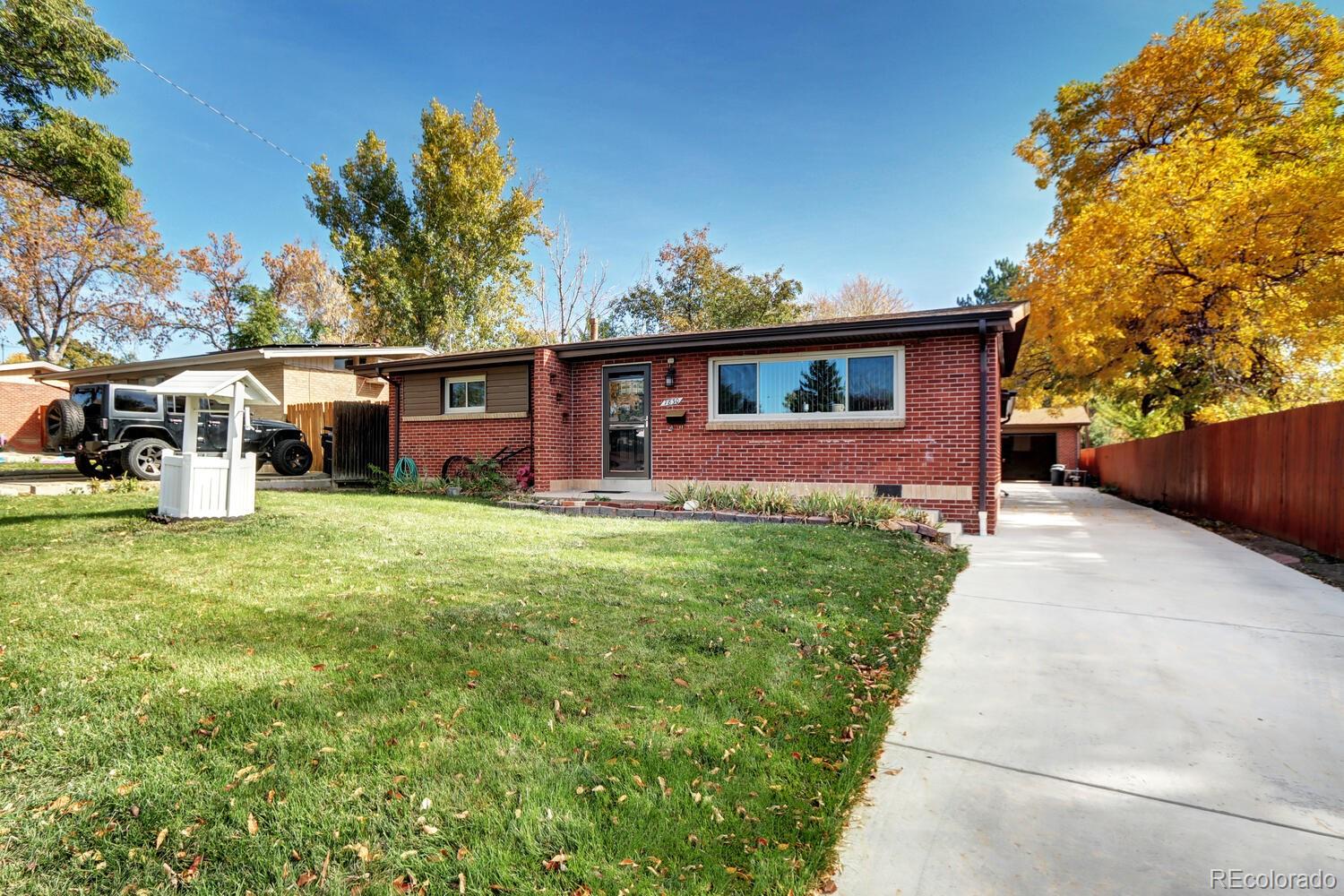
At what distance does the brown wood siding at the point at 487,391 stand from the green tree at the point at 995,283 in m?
36.1

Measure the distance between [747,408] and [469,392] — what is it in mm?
6283

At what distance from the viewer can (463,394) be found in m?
12.8

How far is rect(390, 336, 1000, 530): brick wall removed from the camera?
8.75 meters

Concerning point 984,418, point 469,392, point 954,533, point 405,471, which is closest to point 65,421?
point 405,471

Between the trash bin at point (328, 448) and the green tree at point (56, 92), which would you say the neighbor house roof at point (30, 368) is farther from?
the green tree at point (56, 92)

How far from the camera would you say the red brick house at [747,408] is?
877 cm

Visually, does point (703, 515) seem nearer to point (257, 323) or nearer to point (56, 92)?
point (56, 92)

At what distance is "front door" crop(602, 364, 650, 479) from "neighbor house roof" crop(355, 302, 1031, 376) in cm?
51

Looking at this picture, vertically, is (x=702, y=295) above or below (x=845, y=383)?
above

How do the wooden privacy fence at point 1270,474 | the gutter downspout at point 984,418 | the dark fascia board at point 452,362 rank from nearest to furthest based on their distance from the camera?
the wooden privacy fence at point 1270,474 → the gutter downspout at point 984,418 → the dark fascia board at point 452,362

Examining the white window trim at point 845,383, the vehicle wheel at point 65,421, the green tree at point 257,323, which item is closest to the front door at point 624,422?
the white window trim at point 845,383

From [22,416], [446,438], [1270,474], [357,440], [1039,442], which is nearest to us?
[1270,474]

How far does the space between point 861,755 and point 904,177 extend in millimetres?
21532

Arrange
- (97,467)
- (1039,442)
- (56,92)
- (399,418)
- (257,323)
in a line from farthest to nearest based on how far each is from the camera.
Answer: (1039,442) → (257,323) → (399,418) → (97,467) → (56,92)
